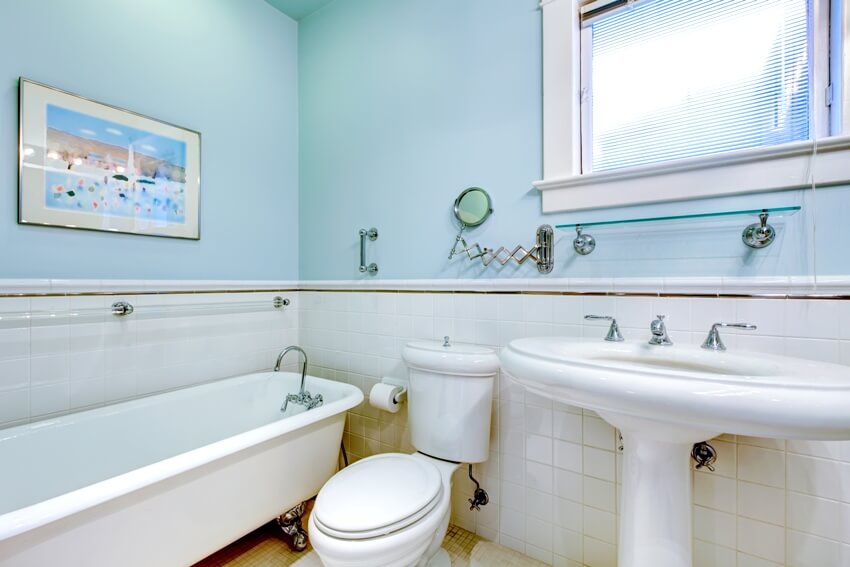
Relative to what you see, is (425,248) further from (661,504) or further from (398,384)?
(661,504)

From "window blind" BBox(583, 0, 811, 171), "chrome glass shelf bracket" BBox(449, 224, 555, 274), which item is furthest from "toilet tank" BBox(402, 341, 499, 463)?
"window blind" BBox(583, 0, 811, 171)

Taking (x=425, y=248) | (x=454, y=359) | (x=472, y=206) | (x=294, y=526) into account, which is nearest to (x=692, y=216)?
(x=472, y=206)

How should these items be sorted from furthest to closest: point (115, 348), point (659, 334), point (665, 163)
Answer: point (115, 348), point (665, 163), point (659, 334)

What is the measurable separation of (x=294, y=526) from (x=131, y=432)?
74cm

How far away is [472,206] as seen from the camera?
1.57 m

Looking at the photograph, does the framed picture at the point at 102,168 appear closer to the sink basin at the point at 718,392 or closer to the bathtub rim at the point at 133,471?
the bathtub rim at the point at 133,471

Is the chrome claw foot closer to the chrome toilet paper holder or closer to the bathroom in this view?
the bathroom

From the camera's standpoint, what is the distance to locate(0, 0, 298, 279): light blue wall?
1.38 metres

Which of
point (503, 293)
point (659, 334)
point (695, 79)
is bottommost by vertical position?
point (659, 334)

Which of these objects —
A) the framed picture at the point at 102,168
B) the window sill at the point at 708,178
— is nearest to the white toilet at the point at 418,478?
the window sill at the point at 708,178

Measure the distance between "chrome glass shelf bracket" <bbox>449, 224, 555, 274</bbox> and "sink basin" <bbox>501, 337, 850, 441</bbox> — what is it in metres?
0.54

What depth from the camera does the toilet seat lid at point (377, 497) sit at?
0.99 metres

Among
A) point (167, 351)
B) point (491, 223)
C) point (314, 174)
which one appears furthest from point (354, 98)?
point (167, 351)

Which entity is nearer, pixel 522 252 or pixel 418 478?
pixel 418 478
